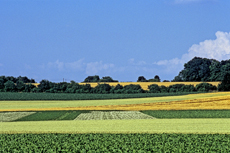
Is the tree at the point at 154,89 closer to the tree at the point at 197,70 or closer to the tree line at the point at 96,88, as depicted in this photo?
the tree line at the point at 96,88

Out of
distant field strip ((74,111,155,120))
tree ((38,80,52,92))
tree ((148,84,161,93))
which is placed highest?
tree ((38,80,52,92))

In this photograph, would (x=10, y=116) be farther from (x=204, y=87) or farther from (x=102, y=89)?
(x=204, y=87)

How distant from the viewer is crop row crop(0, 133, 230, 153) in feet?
58.7

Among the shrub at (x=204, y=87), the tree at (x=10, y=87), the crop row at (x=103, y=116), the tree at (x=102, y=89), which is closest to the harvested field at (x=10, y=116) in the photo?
the crop row at (x=103, y=116)

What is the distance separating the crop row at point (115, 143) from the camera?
17.9 meters

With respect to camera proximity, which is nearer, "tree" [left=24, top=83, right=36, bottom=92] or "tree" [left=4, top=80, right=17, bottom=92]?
"tree" [left=4, top=80, right=17, bottom=92]

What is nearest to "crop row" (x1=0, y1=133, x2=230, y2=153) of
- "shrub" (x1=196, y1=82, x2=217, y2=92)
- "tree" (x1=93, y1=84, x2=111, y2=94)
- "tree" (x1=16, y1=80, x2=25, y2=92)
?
"tree" (x1=93, y1=84, x2=111, y2=94)

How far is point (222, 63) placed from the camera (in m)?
116

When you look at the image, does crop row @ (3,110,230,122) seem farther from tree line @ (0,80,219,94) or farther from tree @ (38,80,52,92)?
tree @ (38,80,52,92)

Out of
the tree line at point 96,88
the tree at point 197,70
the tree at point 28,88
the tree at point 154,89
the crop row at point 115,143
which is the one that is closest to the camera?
the crop row at point 115,143

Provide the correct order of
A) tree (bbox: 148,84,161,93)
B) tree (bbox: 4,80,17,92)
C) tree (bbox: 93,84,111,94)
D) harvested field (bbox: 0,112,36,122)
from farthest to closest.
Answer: tree (bbox: 4,80,17,92), tree (bbox: 148,84,161,93), tree (bbox: 93,84,111,94), harvested field (bbox: 0,112,36,122)

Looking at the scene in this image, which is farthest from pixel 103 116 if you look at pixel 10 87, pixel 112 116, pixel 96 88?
pixel 10 87

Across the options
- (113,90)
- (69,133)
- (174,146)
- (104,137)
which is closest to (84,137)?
(104,137)

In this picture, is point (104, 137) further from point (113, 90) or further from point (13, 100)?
point (113, 90)
